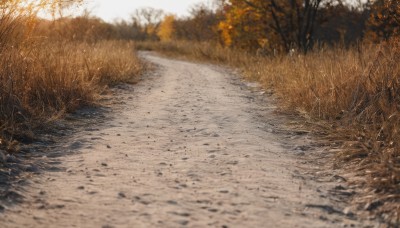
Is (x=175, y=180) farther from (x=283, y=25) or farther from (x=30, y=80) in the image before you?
(x=283, y=25)

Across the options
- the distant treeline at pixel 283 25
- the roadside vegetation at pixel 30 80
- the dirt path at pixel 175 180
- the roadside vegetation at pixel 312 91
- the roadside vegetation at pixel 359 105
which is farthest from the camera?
the distant treeline at pixel 283 25

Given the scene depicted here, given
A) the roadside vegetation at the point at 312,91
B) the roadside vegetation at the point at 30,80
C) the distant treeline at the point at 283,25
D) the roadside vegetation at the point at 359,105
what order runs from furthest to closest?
the distant treeline at the point at 283,25
the roadside vegetation at the point at 30,80
the roadside vegetation at the point at 312,91
the roadside vegetation at the point at 359,105

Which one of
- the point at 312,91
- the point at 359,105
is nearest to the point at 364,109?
the point at 359,105

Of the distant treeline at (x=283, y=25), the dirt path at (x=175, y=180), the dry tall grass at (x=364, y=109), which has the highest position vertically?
the distant treeline at (x=283, y=25)

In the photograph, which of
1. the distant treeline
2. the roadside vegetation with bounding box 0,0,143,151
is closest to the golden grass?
the roadside vegetation with bounding box 0,0,143,151

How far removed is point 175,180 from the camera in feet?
11.0

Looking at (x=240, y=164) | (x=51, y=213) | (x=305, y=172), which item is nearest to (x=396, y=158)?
(x=305, y=172)

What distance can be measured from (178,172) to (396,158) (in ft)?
5.34

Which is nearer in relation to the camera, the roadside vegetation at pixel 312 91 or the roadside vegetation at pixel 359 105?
the roadside vegetation at pixel 359 105

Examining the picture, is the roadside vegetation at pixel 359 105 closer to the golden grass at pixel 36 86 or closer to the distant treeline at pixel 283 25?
the distant treeline at pixel 283 25

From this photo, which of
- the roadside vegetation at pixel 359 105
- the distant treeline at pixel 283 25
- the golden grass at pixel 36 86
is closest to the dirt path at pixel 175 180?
the roadside vegetation at pixel 359 105

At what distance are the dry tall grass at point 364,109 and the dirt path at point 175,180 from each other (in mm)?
413

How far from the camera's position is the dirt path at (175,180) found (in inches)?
107

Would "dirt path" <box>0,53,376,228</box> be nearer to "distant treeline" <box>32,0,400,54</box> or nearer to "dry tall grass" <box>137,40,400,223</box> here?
"dry tall grass" <box>137,40,400,223</box>
